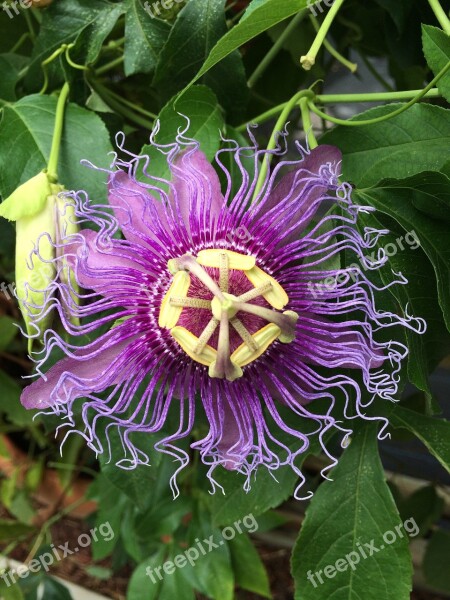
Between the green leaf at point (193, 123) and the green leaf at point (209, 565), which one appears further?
the green leaf at point (209, 565)

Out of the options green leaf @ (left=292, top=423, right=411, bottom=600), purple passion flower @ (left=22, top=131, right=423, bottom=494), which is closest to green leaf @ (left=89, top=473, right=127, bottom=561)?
green leaf @ (left=292, top=423, right=411, bottom=600)

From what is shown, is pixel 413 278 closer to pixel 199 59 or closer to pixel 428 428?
pixel 428 428

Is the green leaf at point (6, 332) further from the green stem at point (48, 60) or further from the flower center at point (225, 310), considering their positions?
the flower center at point (225, 310)

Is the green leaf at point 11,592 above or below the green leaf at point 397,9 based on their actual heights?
below

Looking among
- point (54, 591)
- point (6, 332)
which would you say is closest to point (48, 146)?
point (6, 332)

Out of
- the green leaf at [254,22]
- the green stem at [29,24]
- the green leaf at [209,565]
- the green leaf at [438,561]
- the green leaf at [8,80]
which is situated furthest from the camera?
the green leaf at [438,561]

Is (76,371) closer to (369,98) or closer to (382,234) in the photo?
(382,234)

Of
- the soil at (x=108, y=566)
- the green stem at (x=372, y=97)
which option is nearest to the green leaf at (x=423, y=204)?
the green stem at (x=372, y=97)
